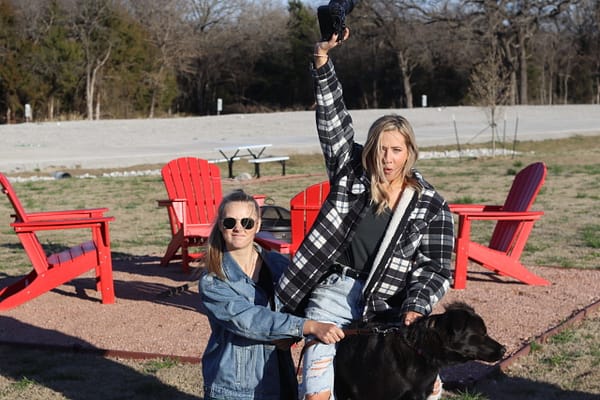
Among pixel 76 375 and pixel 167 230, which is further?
pixel 167 230

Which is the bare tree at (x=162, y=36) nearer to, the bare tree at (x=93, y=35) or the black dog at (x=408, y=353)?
the bare tree at (x=93, y=35)

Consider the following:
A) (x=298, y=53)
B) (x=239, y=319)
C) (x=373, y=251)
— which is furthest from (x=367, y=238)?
(x=298, y=53)

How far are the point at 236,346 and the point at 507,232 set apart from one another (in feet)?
16.2

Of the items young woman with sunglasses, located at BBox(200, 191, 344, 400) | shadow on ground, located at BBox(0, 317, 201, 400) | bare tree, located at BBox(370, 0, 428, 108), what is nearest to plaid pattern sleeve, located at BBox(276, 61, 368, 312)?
young woman with sunglasses, located at BBox(200, 191, 344, 400)

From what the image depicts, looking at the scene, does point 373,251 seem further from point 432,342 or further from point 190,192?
point 190,192

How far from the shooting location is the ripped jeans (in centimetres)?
347

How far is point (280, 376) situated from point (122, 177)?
1494 centimetres

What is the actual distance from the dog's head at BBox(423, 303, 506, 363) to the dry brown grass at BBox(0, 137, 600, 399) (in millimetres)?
1635

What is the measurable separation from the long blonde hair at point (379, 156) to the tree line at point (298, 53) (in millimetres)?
37638

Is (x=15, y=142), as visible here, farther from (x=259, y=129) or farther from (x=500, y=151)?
(x=500, y=151)

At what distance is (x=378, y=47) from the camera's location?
1860 inches

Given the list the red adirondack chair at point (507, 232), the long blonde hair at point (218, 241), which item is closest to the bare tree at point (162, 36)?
the red adirondack chair at point (507, 232)

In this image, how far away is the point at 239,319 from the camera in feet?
11.1

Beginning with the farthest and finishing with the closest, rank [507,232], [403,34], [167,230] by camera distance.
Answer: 1. [403,34]
2. [167,230]
3. [507,232]
